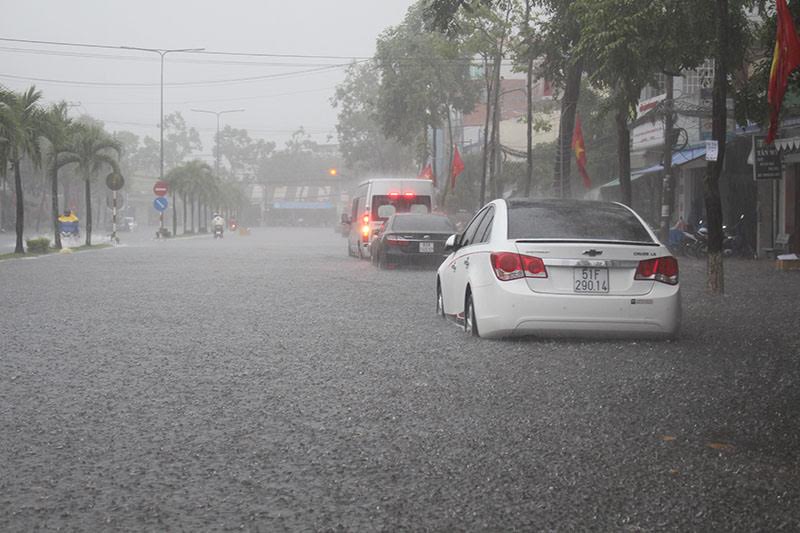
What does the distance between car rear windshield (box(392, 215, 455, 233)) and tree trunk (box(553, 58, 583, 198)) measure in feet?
17.3

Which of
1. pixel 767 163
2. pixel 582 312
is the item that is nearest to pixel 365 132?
pixel 767 163

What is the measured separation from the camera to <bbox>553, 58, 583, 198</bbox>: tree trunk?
99.1 feet

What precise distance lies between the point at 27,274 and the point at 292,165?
480 feet

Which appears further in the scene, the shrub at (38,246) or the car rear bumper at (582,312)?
the shrub at (38,246)

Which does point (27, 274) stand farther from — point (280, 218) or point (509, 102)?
point (280, 218)

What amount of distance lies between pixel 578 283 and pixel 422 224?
53.8 feet

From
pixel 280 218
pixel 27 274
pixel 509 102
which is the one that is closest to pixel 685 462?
pixel 27 274

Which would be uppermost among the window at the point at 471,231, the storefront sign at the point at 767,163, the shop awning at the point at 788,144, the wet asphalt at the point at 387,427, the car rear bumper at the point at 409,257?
the shop awning at the point at 788,144

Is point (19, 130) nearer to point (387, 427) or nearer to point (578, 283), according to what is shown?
point (578, 283)

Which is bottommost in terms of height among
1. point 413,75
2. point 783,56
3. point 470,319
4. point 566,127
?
point 470,319

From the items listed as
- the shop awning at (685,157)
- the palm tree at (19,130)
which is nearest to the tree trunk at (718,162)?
the shop awning at (685,157)

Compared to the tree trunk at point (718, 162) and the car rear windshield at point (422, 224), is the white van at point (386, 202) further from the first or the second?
the tree trunk at point (718, 162)

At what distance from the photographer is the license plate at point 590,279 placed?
1045 centimetres

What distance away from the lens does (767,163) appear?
27859 millimetres
